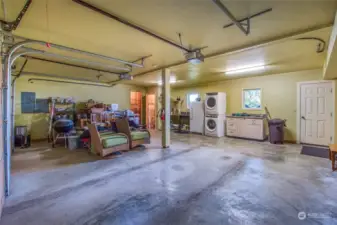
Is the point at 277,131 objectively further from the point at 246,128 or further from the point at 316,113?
the point at 316,113

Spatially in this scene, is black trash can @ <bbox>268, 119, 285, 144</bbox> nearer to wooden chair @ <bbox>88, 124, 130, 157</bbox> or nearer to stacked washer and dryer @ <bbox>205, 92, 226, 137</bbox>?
stacked washer and dryer @ <bbox>205, 92, 226, 137</bbox>

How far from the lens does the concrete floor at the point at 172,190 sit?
6.40 feet

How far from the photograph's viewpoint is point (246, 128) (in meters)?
6.48

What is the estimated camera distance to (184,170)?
11.1 feet

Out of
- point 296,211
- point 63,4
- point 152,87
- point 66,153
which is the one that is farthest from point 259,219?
point 152,87

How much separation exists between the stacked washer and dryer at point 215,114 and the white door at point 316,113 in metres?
2.63

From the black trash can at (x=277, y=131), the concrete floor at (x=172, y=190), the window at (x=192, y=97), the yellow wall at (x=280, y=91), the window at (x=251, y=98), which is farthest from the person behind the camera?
the window at (x=192, y=97)

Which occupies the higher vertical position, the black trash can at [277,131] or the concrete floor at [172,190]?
the black trash can at [277,131]

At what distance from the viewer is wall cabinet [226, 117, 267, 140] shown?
20.1ft

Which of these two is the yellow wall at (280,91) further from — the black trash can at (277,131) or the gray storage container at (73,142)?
the gray storage container at (73,142)

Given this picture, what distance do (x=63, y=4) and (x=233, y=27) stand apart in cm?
237

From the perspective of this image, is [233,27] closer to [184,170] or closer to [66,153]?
[184,170]

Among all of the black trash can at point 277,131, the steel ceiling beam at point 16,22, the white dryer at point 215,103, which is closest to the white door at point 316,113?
the black trash can at point 277,131

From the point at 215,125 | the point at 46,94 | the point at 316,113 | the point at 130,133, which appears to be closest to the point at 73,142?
the point at 130,133
